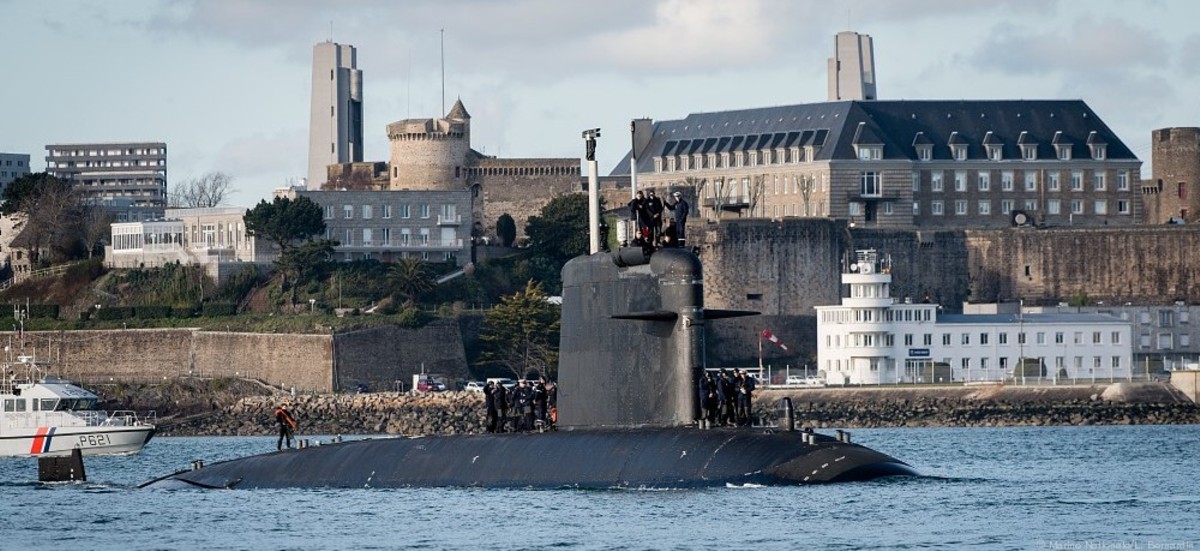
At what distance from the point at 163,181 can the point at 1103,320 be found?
101 metres

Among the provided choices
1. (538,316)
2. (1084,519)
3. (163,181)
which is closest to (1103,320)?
(538,316)

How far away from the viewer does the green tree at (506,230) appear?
319ft

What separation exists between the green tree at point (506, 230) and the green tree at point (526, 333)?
17.2 meters

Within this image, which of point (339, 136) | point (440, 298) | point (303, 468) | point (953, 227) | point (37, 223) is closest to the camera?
point (303, 468)

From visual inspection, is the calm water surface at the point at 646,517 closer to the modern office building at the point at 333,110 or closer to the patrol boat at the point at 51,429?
the patrol boat at the point at 51,429

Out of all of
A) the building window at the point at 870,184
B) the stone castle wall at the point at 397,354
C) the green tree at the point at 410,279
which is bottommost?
the stone castle wall at the point at 397,354

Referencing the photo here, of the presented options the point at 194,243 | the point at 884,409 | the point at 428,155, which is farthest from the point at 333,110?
the point at 884,409

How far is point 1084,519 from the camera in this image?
29469mm

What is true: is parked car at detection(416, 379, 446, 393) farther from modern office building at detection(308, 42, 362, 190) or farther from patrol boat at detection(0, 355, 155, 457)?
modern office building at detection(308, 42, 362, 190)

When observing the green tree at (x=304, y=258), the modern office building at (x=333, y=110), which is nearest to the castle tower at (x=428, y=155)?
the modern office building at (x=333, y=110)

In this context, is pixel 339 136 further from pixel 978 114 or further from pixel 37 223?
pixel 978 114

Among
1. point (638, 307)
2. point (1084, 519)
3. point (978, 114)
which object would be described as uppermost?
point (978, 114)

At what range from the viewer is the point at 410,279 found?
83188mm

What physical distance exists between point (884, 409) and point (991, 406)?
3.13m
